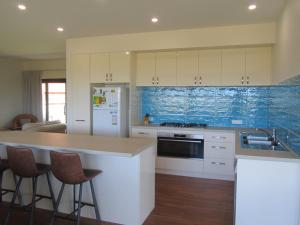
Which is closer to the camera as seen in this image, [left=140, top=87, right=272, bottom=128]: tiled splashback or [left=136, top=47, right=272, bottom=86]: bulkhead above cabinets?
[left=136, top=47, right=272, bottom=86]: bulkhead above cabinets

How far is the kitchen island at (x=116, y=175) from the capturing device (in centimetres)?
261

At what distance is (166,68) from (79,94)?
5.86 feet

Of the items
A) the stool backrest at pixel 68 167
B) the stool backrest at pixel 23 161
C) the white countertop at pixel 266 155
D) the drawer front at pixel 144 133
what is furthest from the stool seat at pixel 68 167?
the drawer front at pixel 144 133

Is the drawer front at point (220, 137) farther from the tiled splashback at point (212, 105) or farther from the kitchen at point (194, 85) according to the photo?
the tiled splashback at point (212, 105)

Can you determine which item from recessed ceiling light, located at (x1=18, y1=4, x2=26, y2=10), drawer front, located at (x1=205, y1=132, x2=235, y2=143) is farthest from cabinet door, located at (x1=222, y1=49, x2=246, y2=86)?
recessed ceiling light, located at (x1=18, y1=4, x2=26, y2=10)

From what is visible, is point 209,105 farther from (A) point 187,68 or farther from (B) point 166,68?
(B) point 166,68

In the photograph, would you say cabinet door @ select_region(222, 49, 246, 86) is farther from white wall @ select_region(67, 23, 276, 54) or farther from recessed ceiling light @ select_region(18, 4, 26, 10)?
recessed ceiling light @ select_region(18, 4, 26, 10)

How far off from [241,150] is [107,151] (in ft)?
4.44

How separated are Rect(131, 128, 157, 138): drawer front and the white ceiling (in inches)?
70.2

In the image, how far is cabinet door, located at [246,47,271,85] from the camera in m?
4.18

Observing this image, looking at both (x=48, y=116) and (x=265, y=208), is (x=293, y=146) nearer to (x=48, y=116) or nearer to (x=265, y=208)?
(x=265, y=208)

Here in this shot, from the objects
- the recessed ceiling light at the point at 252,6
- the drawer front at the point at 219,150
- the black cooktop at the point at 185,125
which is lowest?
the drawer front at the point at 219,150

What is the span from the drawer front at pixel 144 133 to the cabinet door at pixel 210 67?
1.25m

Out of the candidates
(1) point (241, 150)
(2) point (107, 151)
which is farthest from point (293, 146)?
(2) point (107, 151)
